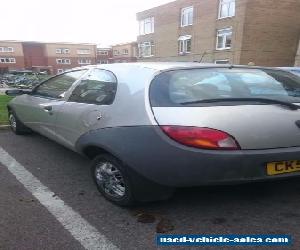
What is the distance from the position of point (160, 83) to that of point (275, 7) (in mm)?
26616

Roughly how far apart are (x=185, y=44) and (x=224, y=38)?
18.3 feet

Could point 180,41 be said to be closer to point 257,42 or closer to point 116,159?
point 257,42

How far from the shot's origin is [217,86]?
9.62 feet

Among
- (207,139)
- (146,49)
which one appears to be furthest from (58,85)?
(146,49)

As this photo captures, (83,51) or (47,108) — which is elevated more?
(47,108)

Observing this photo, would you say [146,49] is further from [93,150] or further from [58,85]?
[93,150]

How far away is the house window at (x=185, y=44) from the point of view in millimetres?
31572

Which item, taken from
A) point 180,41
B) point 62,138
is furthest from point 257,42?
point 62,138

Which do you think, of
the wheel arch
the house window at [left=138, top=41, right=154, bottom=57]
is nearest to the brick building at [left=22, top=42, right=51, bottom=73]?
the house window at [left=138, top=41, right=154, bottom=57]

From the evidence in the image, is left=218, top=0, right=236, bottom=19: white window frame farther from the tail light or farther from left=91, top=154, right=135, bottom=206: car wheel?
the tail light

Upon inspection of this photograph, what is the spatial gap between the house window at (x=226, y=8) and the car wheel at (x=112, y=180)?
2563 cm

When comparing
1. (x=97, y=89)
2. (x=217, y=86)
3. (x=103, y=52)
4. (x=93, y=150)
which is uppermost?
(x=217, y=86)

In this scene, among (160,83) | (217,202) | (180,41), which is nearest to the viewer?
(160,83)

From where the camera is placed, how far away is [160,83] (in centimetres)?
286
